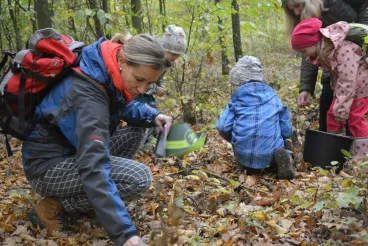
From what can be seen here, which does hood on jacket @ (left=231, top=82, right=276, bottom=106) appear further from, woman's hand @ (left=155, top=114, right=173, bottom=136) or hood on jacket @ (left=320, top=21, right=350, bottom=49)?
woman's hand @ (left=155, top=114, right=173, bottom=136)

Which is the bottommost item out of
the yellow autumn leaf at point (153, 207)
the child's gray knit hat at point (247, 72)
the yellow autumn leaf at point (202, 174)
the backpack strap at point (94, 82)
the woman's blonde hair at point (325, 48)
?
the yellow autumn leaf at point (202, 174)

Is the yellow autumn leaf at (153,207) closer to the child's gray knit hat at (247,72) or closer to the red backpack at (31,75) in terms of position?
the red backpack at (31,75)

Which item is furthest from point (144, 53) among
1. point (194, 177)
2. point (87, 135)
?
point (194, 177)

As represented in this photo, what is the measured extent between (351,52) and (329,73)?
0.48 m

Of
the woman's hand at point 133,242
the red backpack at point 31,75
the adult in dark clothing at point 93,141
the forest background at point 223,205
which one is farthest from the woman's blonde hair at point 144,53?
the woman's hand at point 133,242

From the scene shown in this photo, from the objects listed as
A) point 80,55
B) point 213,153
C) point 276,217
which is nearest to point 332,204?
point 276,217

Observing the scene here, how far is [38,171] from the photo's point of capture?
109 inches

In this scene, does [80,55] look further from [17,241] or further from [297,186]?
[297,186]

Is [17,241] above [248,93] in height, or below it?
below

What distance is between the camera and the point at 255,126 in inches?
161

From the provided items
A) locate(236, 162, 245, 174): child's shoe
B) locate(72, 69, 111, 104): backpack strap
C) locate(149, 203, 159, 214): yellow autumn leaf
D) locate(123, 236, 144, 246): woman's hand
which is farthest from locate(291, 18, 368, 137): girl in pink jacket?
locate(123, 236, 144, 246): woman's hand

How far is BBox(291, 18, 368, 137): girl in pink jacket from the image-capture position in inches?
145

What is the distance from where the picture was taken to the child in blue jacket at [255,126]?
403cm

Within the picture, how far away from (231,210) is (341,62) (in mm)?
1810
